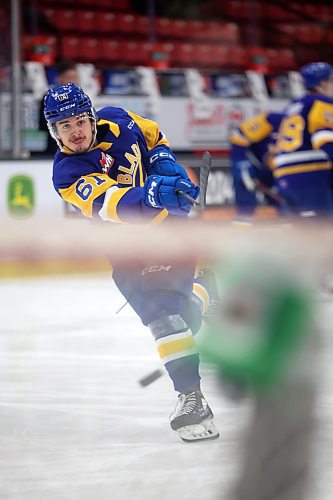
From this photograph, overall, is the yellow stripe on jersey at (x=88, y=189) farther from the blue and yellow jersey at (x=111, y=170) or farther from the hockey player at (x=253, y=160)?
the hockey player at (x=253, y=160)

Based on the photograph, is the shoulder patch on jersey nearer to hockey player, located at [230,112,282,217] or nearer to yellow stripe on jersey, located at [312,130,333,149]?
yellow stripe on jersey, located at [312,130,333,149]

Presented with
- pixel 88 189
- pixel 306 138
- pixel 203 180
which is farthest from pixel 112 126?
pixel 306 138

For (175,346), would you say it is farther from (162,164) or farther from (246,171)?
(246,171)

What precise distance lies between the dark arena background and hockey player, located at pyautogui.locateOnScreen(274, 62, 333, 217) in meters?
0.83

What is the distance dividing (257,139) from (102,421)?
3.20 meters

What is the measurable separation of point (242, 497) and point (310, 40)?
8.83m

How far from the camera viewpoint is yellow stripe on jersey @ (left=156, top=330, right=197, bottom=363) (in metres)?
2.52

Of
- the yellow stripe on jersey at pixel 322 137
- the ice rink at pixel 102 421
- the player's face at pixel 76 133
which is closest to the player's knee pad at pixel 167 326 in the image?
the ice rink at pixel 102 421

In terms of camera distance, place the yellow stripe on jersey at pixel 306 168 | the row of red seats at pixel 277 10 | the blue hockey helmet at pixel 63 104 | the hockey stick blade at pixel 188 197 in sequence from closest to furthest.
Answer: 1. the hockey stick blade at pixel 188 197
2. the blue hockey helmet at pixel 63 104
3. the yellow stripe on jersey at pixel 306 168
4. the row of red seats at pixel 277 10

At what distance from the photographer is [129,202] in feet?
7.82

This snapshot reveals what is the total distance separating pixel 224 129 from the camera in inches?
311

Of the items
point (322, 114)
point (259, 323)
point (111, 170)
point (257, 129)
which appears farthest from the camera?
point (257, 129)

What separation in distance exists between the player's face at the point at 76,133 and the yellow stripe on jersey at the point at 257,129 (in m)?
3.17

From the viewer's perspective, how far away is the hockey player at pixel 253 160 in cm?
560
